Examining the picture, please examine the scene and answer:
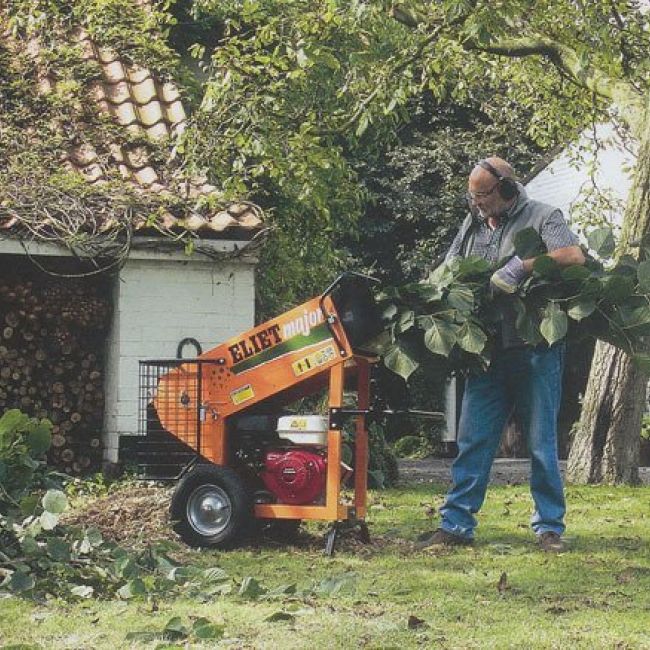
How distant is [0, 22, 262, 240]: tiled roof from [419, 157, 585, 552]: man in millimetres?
4288

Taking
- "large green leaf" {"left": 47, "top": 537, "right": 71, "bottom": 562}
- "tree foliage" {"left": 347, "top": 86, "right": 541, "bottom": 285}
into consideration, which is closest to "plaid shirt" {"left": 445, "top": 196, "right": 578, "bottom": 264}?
"large green leaf" {"left": 47, "top": 537, "right": 71, "bottom": 562}

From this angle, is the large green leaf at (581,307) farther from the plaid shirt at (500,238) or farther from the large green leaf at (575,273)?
the plaid shirt at (500,238)

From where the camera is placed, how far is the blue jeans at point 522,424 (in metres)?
7.92

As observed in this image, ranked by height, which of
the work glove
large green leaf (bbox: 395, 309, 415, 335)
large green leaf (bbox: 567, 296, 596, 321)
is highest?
the work glove

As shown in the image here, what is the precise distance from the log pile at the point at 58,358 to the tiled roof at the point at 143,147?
0.79 metres

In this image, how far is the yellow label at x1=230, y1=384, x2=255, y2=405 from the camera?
8133 mm

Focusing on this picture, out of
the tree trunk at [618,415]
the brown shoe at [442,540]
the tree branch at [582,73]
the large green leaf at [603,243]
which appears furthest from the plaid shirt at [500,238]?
the tree branch at [582,73]

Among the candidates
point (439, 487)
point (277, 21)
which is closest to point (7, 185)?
point (277, 21)

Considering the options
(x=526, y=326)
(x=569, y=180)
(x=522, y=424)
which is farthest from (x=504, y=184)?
(x=569, y=180)

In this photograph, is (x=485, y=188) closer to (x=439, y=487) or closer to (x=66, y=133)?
(x=439, y=487)

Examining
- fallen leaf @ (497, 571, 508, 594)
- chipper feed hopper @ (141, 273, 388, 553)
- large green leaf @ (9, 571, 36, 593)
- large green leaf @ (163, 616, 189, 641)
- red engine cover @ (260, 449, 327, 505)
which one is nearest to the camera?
large green leaf @ (163, 616, 189, 641)

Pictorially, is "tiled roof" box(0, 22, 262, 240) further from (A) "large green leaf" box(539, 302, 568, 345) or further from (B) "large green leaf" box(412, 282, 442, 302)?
(A) "large green leaf" box(539, 302, 568, 345)

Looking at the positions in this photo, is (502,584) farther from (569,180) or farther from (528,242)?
(569,180)

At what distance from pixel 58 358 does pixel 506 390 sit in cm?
573
